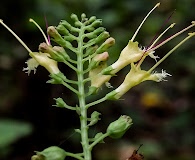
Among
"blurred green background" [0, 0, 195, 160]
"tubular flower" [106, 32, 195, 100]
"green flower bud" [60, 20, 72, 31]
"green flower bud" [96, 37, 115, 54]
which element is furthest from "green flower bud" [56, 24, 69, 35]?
"blurred green background" [0, 0, 195, 160]

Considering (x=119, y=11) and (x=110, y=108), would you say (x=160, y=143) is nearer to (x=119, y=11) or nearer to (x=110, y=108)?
(x=110, y=108)

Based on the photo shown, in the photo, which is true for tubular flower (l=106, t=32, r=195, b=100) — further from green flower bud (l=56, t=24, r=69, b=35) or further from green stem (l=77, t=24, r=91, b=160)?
green flower bud (l=56, t=24, r=69, b=35)

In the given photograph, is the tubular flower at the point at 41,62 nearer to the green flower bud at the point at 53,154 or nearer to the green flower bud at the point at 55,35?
the green flower bud at the point at 55,35

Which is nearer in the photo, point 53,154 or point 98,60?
point 53,154

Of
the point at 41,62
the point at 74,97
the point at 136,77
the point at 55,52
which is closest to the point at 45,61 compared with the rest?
the point at 41,62

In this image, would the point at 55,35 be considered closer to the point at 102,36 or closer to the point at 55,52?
the point at 55,52

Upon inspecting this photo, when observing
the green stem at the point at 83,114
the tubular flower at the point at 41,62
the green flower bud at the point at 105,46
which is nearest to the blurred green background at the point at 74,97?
the tubular flower at the point at 41,62

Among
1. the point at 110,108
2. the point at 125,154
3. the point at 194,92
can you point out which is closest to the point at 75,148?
the point at 125,154

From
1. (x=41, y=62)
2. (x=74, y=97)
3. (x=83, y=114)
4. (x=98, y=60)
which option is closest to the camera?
(x=83, y=114)

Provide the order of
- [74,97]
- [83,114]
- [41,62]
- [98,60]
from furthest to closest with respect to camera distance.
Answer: [74,97] → [41,62] → [98,60] → [83,114]

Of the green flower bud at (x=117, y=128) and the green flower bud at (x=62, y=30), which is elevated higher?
the green flower bud at (x=62, y=30)
